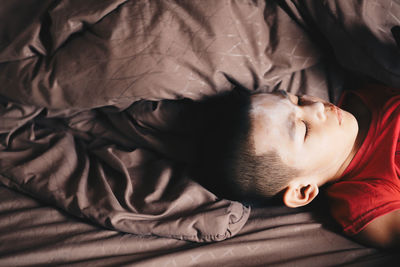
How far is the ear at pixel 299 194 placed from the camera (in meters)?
0.87

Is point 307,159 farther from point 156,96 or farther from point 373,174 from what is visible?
point 156,96

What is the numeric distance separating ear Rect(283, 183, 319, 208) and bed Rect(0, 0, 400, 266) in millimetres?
37

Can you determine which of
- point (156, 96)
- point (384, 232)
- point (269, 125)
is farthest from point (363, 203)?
point (156, 96)

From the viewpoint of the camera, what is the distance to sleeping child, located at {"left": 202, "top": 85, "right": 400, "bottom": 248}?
2.65 feet

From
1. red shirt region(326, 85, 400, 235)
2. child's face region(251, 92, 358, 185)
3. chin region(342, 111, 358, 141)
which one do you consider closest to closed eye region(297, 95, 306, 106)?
child's face region(251, 92, 358, 185)

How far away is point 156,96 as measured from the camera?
0.82 meters

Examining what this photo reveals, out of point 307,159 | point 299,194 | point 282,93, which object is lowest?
point 299,194

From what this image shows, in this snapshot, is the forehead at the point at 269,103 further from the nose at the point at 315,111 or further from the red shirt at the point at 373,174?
the red shirt at the point at 373,174

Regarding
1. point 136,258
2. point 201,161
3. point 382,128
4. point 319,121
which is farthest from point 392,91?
point 136,258

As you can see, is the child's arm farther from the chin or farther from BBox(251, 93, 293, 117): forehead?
BBox(251, 93, 293, 117): forehead

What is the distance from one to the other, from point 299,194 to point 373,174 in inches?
8.2

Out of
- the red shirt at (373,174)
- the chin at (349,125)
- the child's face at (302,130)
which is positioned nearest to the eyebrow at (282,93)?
the child's face at (302,130)

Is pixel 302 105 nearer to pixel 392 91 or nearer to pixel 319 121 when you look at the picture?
pixel 319 121

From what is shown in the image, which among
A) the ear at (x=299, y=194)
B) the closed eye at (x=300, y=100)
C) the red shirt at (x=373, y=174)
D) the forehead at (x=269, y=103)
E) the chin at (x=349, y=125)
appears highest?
the forehead at (x=269, y=103)
